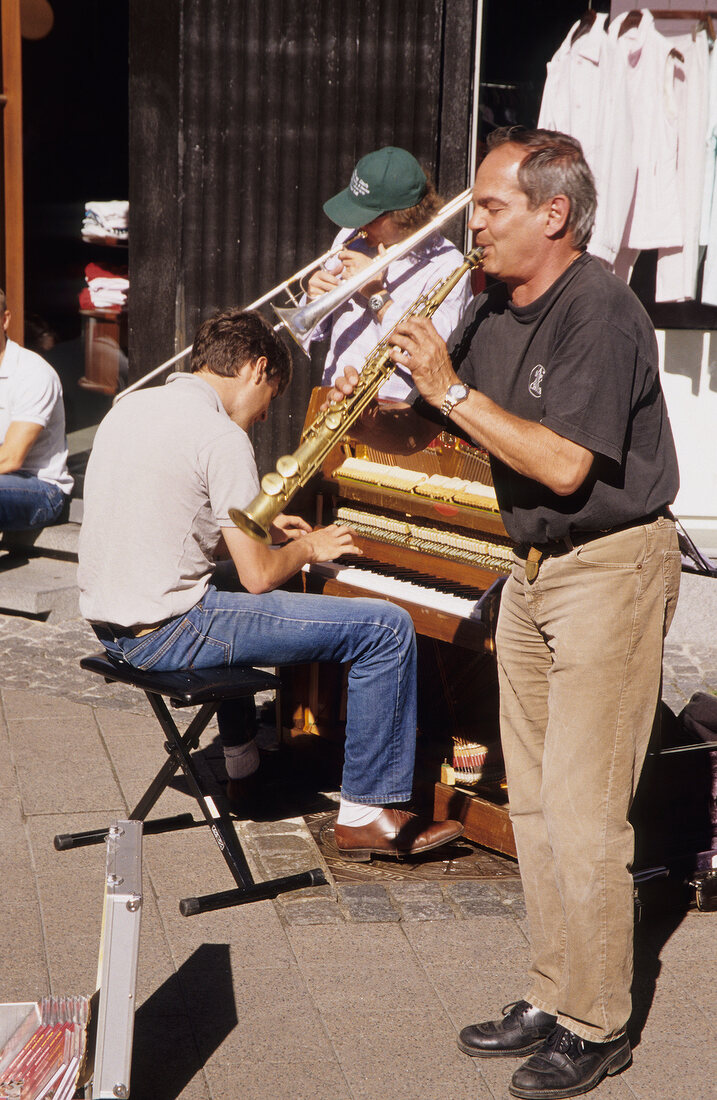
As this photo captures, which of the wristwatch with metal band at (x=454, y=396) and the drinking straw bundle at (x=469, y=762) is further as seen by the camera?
the drinking straw bundle at (x=469, y=762)

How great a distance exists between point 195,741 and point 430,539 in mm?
926

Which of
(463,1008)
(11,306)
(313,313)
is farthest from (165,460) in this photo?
(11,306)

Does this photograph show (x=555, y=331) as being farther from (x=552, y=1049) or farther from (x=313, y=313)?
(x=552, y=1049)

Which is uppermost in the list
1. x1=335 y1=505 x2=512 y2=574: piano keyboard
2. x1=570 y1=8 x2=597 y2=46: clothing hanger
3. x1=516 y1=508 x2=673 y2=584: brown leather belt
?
x1=570 y1=8 x2=597 y2=46: clothing hanger

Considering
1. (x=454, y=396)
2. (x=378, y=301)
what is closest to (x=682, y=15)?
(x=378, y=301)

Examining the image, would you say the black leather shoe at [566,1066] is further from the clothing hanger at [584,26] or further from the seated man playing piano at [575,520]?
the clothing hanger at [584,26]

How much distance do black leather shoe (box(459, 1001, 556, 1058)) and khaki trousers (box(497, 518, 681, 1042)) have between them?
0.13 meters

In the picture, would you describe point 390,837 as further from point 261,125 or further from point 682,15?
point 682,15

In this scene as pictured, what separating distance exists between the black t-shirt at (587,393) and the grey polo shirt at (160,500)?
0.92 m

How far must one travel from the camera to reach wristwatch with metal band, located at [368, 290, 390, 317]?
13.9 ft

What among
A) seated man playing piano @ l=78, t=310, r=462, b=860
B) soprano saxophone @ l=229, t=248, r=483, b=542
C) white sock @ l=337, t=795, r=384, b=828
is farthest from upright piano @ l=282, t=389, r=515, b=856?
soprano saxophone @ l=229, t=248, r=483, b=542

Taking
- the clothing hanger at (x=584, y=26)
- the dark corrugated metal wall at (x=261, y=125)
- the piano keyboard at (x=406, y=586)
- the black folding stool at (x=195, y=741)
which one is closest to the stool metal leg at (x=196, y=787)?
the black folding stool at (x=195, y=741)

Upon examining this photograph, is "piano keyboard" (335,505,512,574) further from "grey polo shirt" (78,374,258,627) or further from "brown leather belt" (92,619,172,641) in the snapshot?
"brown leather belt" (92,619,172,641)

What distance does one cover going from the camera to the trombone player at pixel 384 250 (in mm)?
4434
